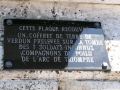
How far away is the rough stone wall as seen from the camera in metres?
2.00

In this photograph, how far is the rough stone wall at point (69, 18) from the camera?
2.00 m

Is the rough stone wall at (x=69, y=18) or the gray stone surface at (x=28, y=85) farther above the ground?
the rough stone wall at (x=69, y=18)

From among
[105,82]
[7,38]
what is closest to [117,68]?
[105,82]

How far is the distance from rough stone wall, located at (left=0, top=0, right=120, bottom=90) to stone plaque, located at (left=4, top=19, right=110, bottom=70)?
0.04 meters

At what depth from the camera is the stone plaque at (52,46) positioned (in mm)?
2018

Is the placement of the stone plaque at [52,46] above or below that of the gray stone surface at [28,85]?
above

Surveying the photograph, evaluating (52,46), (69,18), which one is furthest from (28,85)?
(69,18)

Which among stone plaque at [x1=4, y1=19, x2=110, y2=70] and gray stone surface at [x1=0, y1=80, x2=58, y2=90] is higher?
stone plaque at [x1=4, y1=19, x2=110, y2=70]

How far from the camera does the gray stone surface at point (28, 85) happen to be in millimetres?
1965

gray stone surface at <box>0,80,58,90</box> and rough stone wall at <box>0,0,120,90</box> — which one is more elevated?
rough stone wall at <box>0,0,120,90</box>

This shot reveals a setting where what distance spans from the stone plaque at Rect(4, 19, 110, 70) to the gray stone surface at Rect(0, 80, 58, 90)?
0.09m

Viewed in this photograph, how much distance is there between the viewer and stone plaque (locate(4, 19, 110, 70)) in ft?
6.62

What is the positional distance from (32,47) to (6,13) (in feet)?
1.02

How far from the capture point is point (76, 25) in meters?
2.20
